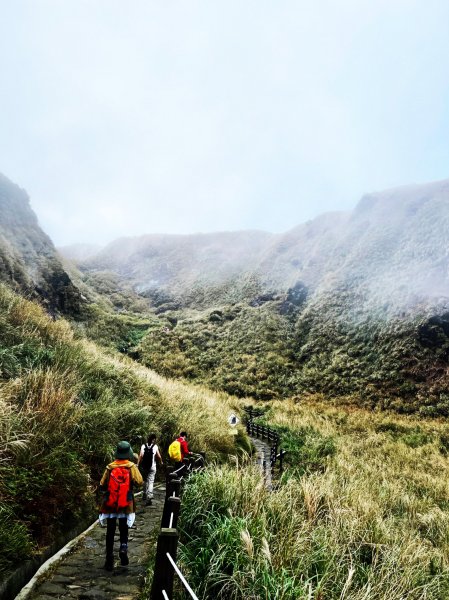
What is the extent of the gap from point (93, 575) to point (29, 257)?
121ft

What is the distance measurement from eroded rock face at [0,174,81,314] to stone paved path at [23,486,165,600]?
2311 centimetres

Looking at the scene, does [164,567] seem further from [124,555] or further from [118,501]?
[124,555]

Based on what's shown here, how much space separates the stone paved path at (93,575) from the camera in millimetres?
4406

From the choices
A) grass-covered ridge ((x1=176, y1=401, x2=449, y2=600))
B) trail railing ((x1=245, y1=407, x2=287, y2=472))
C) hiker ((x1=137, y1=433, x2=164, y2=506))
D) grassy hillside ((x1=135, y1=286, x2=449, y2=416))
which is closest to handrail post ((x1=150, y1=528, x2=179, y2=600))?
grass-covered ridge ((x1=176, y1=401, x2=449, y2=600))

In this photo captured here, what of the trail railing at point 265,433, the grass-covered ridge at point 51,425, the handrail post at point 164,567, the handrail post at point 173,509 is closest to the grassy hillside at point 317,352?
the trail railing at point 265,433

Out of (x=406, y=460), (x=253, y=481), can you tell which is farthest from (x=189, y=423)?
(x=406, y=460)

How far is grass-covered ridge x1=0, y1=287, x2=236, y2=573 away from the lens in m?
5.10

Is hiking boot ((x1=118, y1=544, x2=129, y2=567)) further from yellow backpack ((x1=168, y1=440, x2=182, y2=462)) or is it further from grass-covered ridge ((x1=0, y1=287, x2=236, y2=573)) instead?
yellow backpack ((x1=168, y1=440, x2=182, y2=462))

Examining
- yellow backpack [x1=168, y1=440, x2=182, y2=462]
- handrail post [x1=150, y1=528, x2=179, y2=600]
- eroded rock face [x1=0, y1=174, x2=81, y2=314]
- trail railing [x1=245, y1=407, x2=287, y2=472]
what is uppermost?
eroded rock face [x1=0, y1=174, x2=81, y2=314]

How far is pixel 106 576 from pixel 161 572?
2420 mm

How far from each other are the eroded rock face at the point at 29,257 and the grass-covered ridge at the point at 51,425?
17183 mm

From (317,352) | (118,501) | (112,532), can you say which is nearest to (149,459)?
(118,501)

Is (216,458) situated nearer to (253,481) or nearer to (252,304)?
(253,481)

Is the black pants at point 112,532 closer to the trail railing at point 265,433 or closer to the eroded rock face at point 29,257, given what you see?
the trail railing at point 265,433
